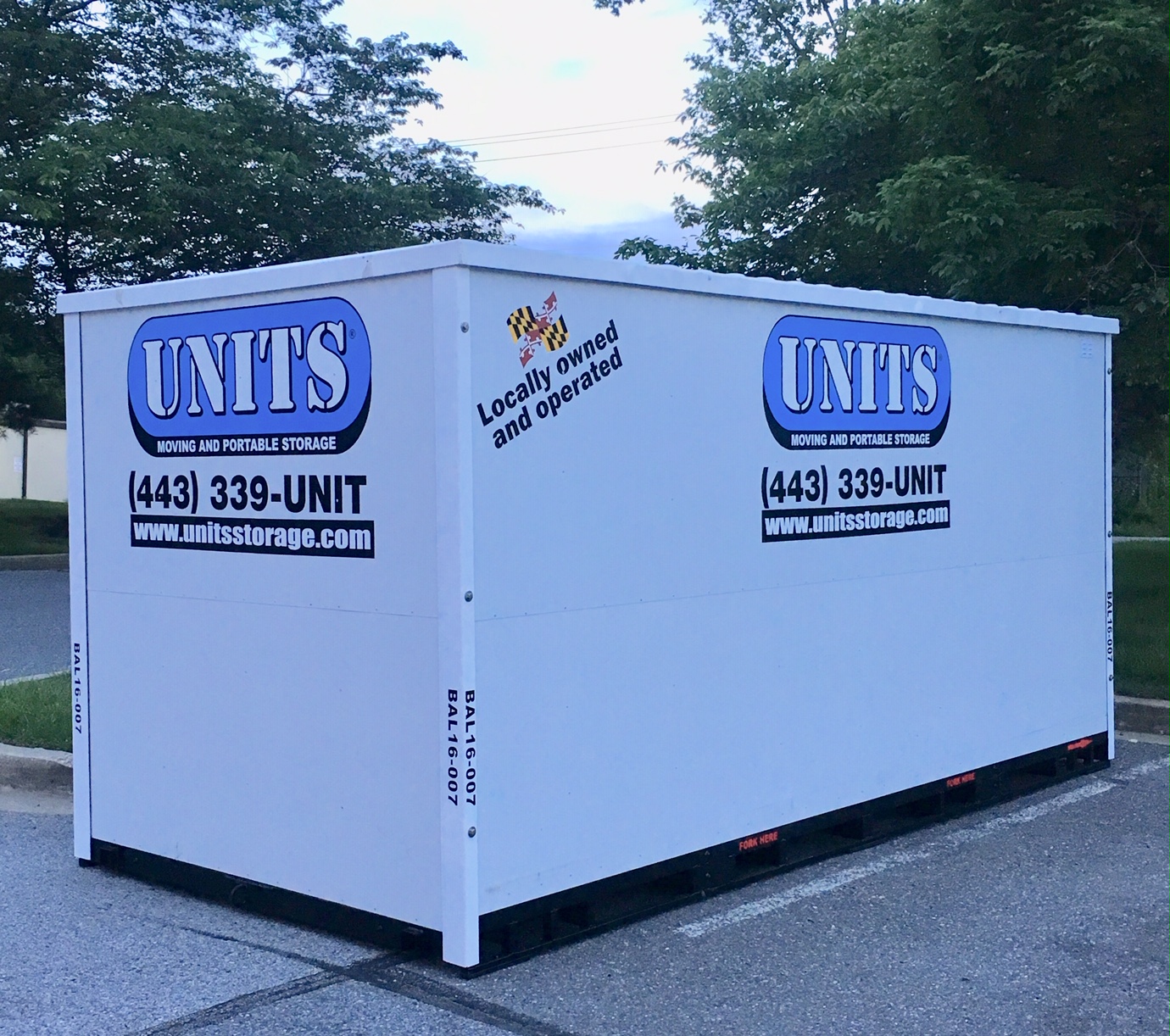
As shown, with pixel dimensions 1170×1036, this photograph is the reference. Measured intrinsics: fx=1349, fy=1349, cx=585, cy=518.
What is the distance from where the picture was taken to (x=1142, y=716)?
28.1 ft

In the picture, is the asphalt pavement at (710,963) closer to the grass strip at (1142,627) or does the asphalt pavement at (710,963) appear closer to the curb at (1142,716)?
the curb at (1142,716)

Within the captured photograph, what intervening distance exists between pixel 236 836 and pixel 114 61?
59.1 feet

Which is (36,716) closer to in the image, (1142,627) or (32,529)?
(1142,627)

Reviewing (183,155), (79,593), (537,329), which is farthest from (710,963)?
(183,155)

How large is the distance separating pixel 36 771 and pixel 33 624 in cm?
690

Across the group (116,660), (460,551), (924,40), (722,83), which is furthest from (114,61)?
(460,551)

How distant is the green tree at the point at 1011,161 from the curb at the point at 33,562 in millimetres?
12405

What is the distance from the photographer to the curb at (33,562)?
20.2 meters

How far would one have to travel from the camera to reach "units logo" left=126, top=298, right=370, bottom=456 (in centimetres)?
482

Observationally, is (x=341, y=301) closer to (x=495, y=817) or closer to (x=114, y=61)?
(x=495, y=817)

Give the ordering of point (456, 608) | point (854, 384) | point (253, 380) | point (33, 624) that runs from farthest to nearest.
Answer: point (33, 624)
point (854, 384)
point (253, 380)
point (456, 608)

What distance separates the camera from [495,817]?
4.57 m

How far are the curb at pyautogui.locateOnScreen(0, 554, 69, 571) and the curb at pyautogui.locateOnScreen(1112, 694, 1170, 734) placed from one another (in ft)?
52.3

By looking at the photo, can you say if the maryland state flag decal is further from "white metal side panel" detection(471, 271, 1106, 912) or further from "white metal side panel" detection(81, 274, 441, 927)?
"white metal side panel" detection(81, 274, 441, 927)
